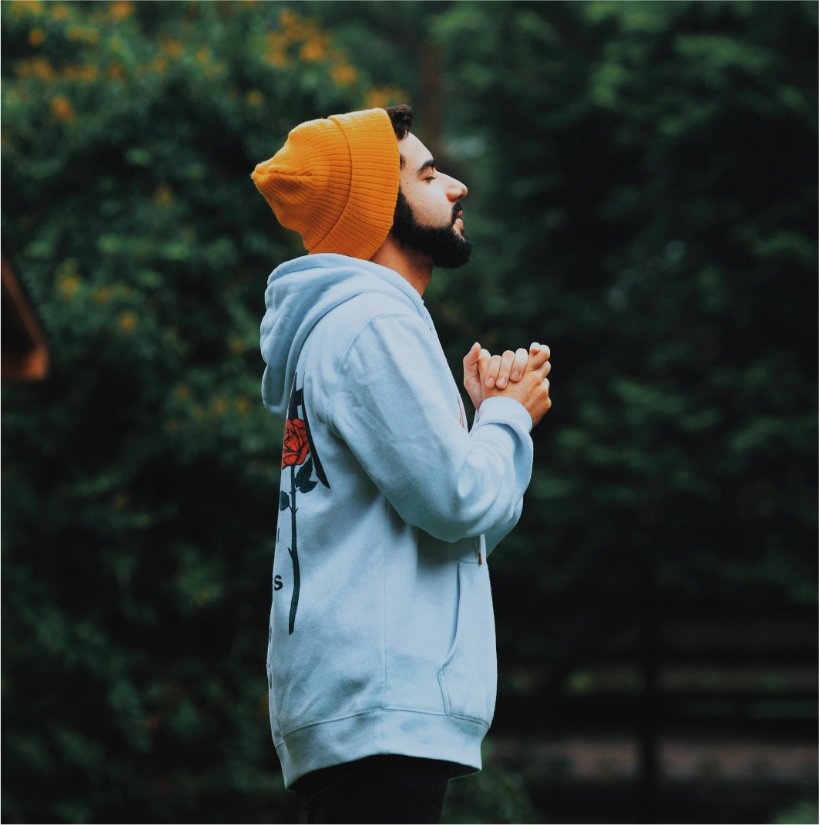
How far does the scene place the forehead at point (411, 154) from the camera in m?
1.92

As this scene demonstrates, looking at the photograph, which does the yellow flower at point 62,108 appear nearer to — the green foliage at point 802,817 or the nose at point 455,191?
the nose at point 455,191

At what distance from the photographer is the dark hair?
194 centimetres

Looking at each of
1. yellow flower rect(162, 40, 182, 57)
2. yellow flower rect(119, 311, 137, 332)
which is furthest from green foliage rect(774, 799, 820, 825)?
yellow flower rect(162, 40, 182, 57)

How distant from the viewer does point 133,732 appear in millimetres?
5309

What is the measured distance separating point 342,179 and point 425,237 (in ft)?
0.52

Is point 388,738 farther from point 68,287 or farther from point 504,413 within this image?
point 68,287

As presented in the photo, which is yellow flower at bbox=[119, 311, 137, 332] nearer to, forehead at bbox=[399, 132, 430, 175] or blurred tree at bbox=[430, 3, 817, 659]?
blurred tree at bbox=[430, 3, 817, 659]

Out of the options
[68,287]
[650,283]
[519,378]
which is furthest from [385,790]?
[650,283]

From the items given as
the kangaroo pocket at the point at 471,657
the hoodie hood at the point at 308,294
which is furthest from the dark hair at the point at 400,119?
the kangaroo pocket at the point at 471,657

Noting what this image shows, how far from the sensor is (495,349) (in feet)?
22.4

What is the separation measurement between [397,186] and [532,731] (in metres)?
7.22

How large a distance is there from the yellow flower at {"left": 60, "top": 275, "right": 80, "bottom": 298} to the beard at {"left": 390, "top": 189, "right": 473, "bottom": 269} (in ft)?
12.6

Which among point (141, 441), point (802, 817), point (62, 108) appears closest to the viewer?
point (141, 441)

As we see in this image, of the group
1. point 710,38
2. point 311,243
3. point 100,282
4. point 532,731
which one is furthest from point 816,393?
point 311,243
